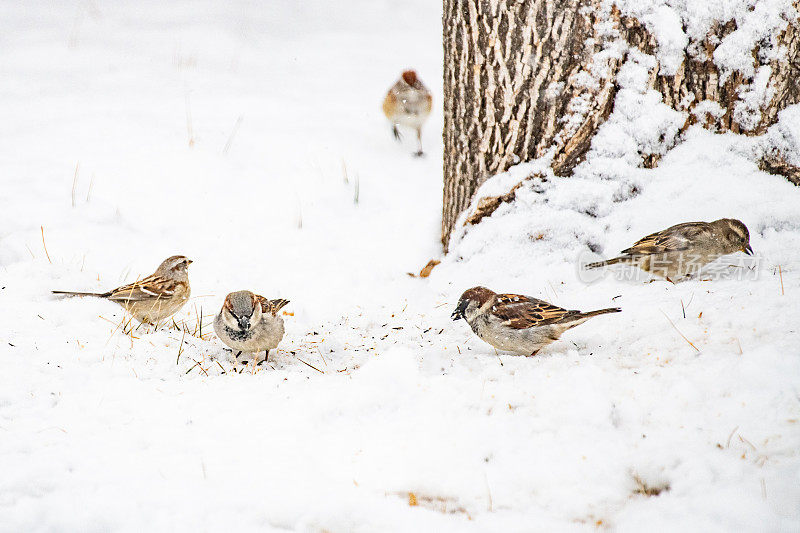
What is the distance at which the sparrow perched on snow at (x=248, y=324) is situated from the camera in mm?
4137

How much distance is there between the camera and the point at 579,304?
442 centimetres

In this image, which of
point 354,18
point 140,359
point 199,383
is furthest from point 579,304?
point 354,18

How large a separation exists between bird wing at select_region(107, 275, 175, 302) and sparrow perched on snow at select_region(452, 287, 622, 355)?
243cm

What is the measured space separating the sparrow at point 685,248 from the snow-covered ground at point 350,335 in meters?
0.19

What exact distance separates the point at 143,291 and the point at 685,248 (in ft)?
12.9

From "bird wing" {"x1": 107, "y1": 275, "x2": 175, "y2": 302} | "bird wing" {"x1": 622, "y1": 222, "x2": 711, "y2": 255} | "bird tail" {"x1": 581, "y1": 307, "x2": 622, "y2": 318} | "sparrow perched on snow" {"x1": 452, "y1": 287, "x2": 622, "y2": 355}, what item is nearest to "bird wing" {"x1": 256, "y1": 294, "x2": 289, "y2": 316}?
"bird wing" {"x1": 107, "y1": 275, "x2": 175, "y2": 302}

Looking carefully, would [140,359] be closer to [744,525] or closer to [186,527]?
[186,527]

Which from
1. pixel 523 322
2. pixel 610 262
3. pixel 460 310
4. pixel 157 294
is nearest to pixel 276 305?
pixel 157 294

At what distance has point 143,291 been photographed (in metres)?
4.89

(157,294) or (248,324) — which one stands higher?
(248,324)

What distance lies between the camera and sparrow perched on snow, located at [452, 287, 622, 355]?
3.89 m

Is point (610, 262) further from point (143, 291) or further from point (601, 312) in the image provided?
point (143, 291)

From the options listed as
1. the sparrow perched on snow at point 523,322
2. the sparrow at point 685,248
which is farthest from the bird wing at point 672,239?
the sparrow perched on snow at point 523,322

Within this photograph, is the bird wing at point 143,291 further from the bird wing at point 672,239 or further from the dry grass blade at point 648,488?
the dry grass blade at point 648,488
